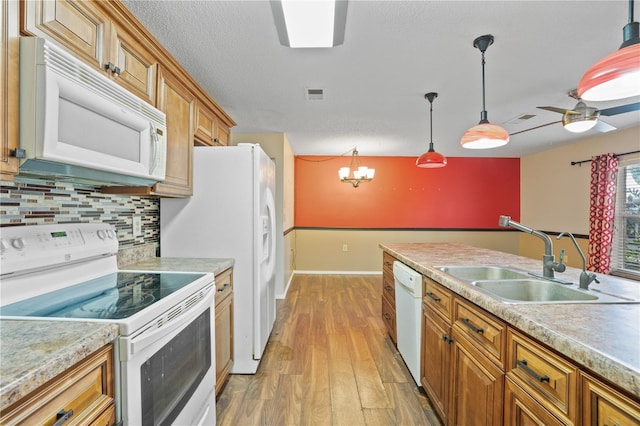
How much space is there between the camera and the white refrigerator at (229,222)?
2219 millimetres

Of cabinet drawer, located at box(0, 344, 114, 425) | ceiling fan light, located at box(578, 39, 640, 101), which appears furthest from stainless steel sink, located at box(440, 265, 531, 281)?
cabinet drawer, located at box(0, 344, 114, 425)

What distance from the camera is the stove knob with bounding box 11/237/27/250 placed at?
1.16 m

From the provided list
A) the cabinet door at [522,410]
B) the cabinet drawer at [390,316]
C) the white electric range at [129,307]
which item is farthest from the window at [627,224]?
the white electric range at [129,307]

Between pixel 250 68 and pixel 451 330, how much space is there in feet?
7.21

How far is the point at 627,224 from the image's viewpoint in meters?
3.94

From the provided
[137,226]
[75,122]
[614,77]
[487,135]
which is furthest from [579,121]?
[137,226]

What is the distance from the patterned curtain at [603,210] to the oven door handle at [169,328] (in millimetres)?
4952

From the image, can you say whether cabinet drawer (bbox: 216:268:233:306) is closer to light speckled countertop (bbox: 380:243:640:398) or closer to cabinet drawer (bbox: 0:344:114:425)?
cabinet drawer (bbox: 0:344:114:425)

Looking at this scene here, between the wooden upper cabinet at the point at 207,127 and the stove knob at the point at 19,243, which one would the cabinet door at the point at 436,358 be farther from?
the wooden upper cabinet at the point at 207,127

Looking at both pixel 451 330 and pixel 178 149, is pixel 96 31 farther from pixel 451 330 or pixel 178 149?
pixel 451 330

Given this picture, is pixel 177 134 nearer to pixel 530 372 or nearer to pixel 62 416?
pixel 62 416

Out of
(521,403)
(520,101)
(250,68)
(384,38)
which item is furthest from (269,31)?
(520,101)

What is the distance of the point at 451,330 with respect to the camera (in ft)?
5.07

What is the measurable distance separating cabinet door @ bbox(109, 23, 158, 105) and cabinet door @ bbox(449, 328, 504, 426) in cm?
207
